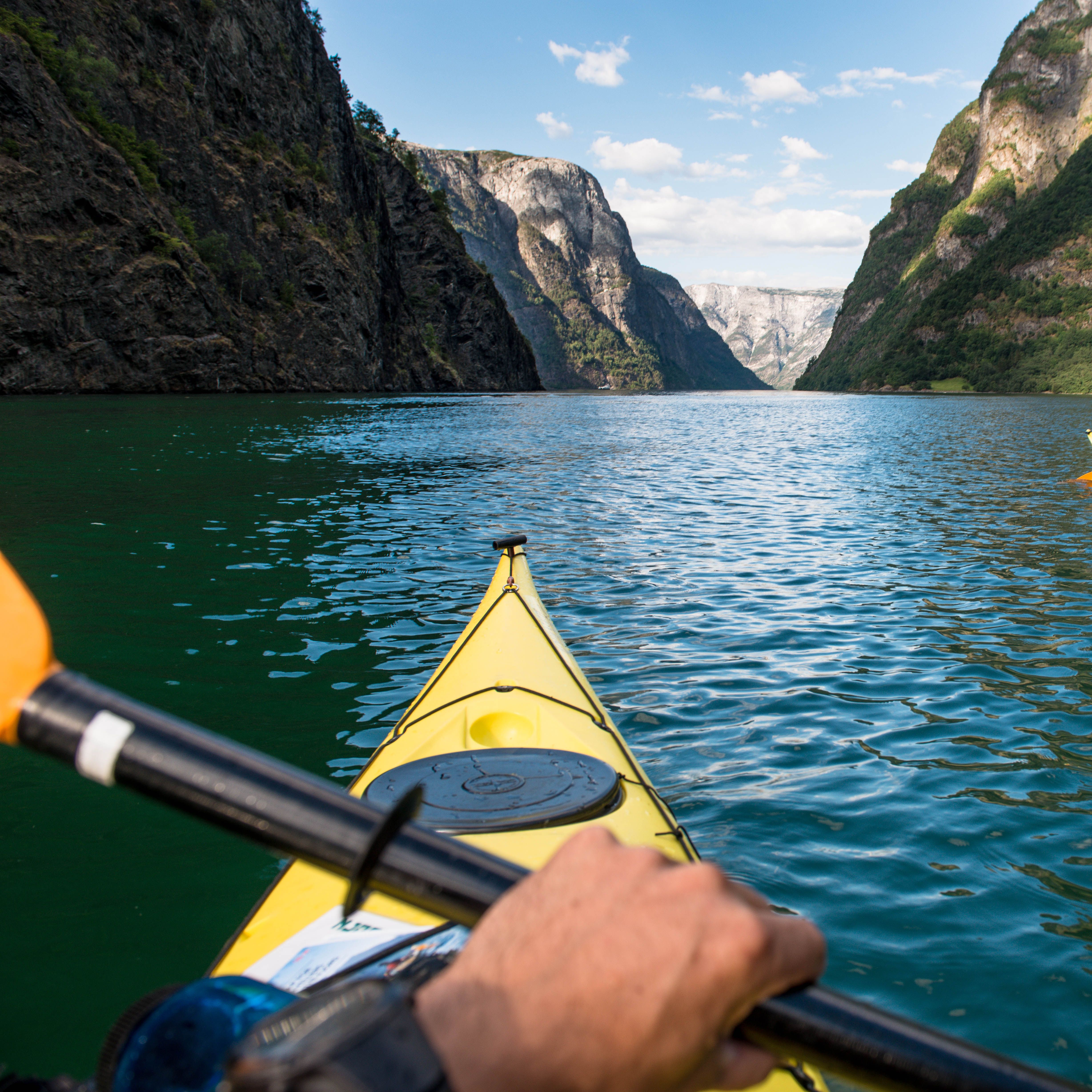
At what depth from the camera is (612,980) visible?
2.86ft

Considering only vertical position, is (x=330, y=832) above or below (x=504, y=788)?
above

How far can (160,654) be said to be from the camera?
603 centimetres

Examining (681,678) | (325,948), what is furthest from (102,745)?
(681,678)

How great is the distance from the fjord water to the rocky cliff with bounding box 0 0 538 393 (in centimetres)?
2215

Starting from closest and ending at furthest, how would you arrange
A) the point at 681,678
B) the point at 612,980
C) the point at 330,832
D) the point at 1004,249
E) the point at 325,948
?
the point at 612,980 → the point at 330,832 → the point at 325,948 → the point at 681,678 → the point at 1004,249

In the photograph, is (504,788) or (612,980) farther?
(504,788)

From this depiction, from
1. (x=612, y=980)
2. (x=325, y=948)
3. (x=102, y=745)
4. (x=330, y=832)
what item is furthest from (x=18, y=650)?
(x=325, y=948)

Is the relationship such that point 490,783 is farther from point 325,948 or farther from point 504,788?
point 325,948

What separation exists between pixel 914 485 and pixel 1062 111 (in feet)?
479

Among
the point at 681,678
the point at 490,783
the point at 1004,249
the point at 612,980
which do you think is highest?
the point at 1004,249

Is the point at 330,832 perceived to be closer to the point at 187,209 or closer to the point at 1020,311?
the point at 187,209

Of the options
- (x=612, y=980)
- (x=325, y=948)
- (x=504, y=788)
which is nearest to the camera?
(x=612, y=980)

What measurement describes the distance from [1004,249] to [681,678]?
135m

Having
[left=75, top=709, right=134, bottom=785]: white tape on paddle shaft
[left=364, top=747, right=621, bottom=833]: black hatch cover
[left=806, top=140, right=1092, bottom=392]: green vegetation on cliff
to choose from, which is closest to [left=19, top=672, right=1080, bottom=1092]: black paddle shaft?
[left=75, top=709, right=134, bottom=785]: white tape on paddle shaft
